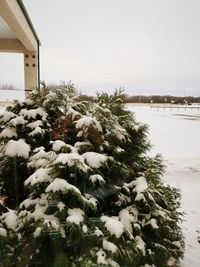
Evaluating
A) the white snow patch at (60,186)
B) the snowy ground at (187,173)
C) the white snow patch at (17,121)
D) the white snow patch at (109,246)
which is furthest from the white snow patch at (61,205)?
the snowy ground at (187,173)

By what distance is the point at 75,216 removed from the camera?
2463mm

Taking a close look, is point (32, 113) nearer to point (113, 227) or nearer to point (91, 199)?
point (91, 199)

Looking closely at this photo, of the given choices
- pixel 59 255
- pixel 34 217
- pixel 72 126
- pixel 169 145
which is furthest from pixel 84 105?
pixel 169 145

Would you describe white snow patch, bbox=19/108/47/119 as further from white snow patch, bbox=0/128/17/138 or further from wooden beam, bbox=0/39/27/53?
wooden beam, bbox=0/39/27/53

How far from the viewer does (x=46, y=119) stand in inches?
137

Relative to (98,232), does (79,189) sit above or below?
above

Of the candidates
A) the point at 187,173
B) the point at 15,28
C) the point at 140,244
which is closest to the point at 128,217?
the point at 140,244

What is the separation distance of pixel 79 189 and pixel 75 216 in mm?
408

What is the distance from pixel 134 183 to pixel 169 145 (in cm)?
1056

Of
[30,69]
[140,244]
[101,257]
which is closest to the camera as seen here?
[101,257]

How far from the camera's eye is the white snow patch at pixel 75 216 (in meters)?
2.41

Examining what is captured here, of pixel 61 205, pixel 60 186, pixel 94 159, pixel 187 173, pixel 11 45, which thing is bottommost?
pixel 187 173

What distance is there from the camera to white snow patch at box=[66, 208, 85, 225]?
241 centimetres

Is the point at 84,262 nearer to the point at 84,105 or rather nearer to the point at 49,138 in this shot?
the point at 49,138
